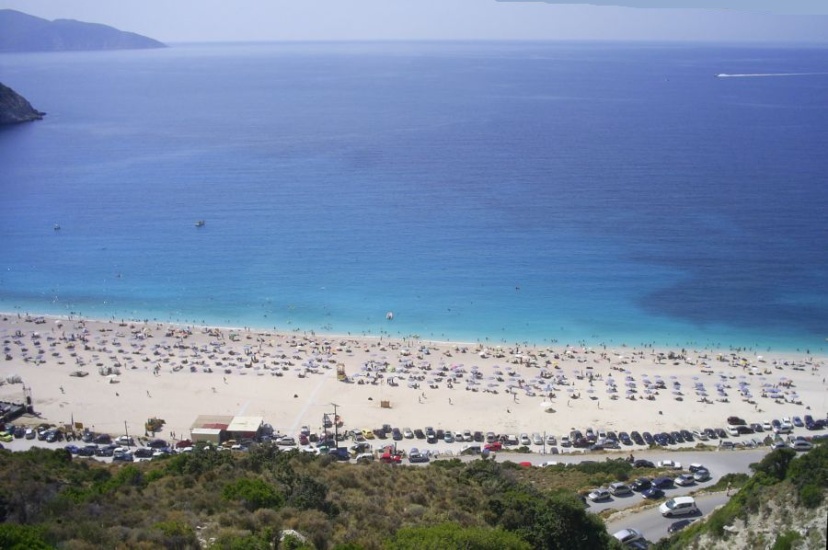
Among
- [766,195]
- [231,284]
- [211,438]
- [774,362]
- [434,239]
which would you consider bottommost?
[211,438]

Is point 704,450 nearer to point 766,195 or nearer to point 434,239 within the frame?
point 434,239

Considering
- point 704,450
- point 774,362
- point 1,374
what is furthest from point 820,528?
point 1,374

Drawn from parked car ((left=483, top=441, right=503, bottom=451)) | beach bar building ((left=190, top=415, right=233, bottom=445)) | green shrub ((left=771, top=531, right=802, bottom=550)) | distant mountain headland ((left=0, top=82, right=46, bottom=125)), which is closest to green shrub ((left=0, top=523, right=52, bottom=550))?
green shrub ((left=771, top=531, right=802, bottom=550))

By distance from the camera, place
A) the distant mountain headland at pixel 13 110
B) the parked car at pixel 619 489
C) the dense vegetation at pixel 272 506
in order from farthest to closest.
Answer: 1. the distant mountain headland at pixel 13 110
2. the parked car at pixel 619 489
3. the dense vegetation at pixel 272 506

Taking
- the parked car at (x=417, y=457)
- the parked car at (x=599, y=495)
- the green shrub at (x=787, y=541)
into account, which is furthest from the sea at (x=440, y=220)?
the green shrub at (x=787, y=541)

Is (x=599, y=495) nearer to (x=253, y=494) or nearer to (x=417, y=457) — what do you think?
(x=417, y=457)

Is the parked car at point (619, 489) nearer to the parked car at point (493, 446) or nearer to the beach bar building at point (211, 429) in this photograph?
the parked car at point (493, 446)

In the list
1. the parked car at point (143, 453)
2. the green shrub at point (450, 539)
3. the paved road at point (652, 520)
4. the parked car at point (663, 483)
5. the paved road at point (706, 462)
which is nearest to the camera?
the green shrub at point (450, 539)
